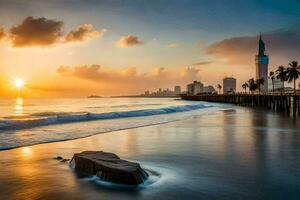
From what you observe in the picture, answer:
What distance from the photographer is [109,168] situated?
795 centimetres

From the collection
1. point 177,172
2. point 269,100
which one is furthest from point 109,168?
point 269,100

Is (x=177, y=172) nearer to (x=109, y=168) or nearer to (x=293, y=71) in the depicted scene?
(x=109, y=168)

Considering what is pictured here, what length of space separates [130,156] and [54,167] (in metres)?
3.03

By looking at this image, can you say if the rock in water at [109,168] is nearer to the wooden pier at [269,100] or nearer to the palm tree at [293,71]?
the wooden pier at [269,100]

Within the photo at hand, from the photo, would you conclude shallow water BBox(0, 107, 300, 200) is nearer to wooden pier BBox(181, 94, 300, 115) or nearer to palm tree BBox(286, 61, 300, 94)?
wooden pier BBox(181, 94, 300, 115)

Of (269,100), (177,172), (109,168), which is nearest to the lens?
(109,168)

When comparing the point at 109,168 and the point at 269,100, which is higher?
the point at 269,100

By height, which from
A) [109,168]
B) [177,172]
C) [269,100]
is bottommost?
[177,172]

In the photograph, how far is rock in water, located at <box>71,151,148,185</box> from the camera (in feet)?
25.1

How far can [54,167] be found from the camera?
957 centimetres

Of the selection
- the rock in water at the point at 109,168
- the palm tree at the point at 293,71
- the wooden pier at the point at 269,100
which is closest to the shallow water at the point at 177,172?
the rock in water at the point at 109,168

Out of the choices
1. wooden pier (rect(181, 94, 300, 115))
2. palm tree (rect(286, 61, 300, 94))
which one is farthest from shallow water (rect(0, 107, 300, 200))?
palm tree (rect(286, 61, 300, 94))

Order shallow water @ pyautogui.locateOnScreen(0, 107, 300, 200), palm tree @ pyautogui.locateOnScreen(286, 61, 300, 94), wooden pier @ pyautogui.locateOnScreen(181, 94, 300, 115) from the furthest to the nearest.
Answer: palm tree @ pyautogui.locateOnScreen(286, 61, 300, 94)
wooden pier @ pyautogui.locateOnScreen(181, 94, 300, 115)
shallow water @ pyautogui.locateOnScreen(0, 107, 300, 200)

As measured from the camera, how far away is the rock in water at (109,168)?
7637 mm
